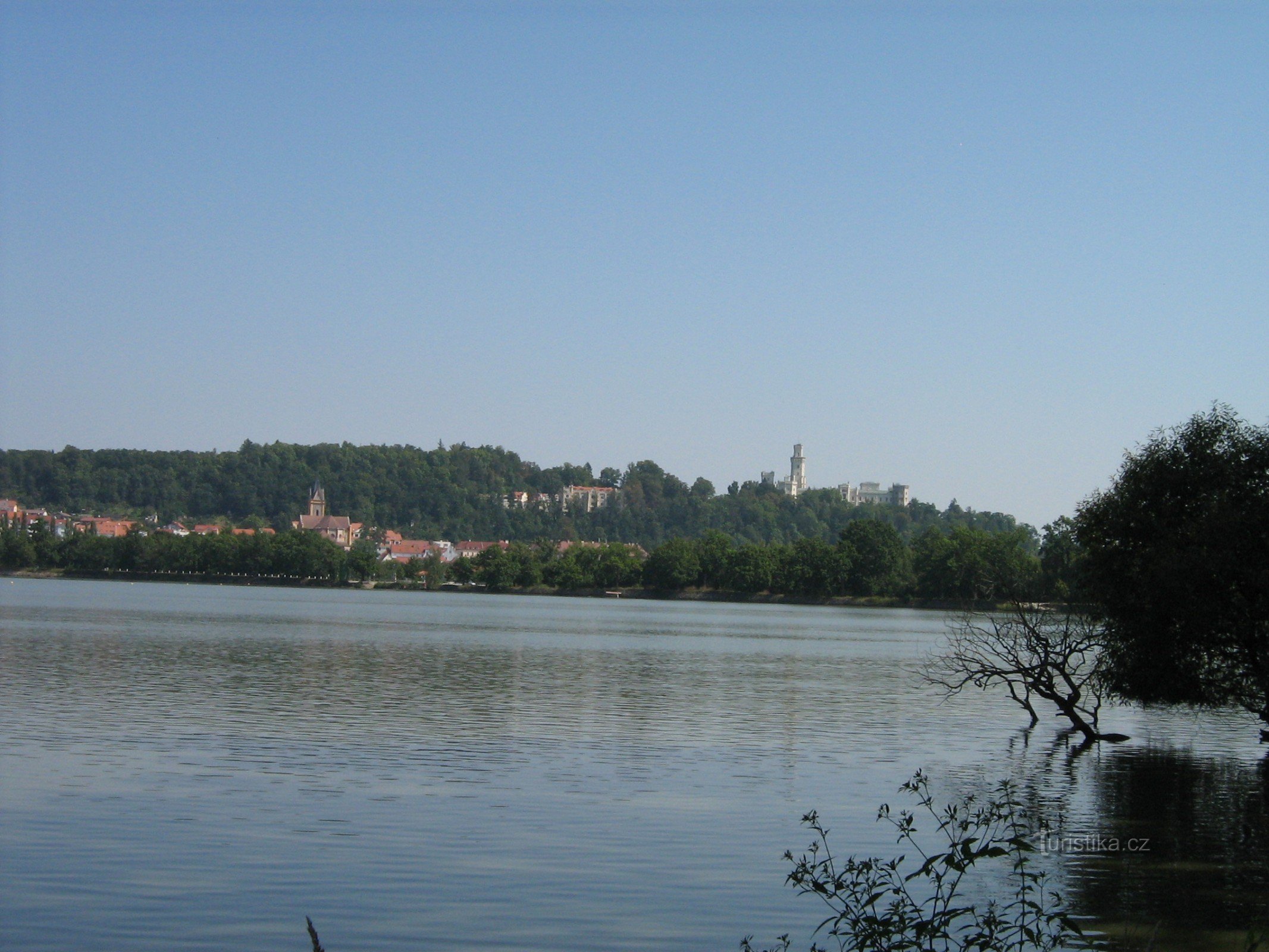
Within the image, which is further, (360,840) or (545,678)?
(545,678)

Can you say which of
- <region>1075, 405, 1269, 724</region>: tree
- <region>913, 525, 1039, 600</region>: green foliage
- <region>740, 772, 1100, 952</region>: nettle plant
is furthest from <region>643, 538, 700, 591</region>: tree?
<region>740, 772, 1100, 952</region>: nettle plant

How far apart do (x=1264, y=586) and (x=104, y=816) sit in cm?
2285

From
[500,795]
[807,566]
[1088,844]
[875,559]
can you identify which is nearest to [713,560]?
[807,566]

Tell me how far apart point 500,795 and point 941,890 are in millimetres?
12596

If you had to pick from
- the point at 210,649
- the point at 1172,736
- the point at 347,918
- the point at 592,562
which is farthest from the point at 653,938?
the point at 592,562

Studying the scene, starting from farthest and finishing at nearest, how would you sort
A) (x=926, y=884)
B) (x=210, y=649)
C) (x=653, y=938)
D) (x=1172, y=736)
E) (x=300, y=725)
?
(x=210, y=649)
(x=1172, y=736)
(x=300, y=725)
(x=926, y=884)
(x=653, y=938)

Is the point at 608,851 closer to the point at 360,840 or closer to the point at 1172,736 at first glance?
the point at 360,840

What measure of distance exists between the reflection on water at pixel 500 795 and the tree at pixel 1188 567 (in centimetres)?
204

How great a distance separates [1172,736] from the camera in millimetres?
37062

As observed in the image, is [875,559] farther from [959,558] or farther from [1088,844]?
[1088,844]

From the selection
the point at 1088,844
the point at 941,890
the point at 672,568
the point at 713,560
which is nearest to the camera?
the point at 941,890

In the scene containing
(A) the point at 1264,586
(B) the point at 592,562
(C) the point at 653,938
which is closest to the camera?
(C) the point at 653,938

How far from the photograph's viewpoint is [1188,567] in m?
28.8

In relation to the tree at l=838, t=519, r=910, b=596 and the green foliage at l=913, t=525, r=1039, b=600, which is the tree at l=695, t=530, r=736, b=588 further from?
the green foliage at l=913, t=525, r=1039, b=600
